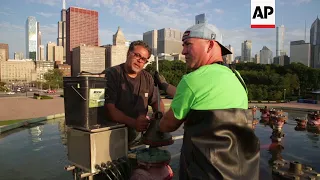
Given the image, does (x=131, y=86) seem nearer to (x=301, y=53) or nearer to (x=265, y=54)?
(x=301, y=53)

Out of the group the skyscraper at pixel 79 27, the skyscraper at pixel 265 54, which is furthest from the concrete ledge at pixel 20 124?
the skyscraper at pixel 265 54

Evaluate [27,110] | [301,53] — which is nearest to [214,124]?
[27,110]

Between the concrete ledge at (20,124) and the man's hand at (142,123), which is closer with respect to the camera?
the man's hand at (142,123)

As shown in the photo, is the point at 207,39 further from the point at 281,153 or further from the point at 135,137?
the point at 281,153

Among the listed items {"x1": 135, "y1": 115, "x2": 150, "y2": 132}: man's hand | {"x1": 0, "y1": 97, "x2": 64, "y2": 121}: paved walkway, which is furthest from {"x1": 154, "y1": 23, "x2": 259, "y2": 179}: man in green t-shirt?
{"x1": 0, "y1": 97, "x2": 64, "y2": 121}: paved walkway

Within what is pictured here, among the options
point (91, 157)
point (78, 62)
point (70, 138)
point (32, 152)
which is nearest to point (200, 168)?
point (91, 157)

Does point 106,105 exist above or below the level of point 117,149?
above

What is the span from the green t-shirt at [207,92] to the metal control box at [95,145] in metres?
1.38

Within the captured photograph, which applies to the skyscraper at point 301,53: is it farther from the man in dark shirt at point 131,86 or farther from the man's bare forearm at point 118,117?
the man's bare forearm at point 118,117

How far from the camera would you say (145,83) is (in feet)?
11.5

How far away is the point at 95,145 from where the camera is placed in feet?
8.63

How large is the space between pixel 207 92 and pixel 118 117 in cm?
167

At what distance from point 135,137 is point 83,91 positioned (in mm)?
1125

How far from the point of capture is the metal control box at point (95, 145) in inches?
103
